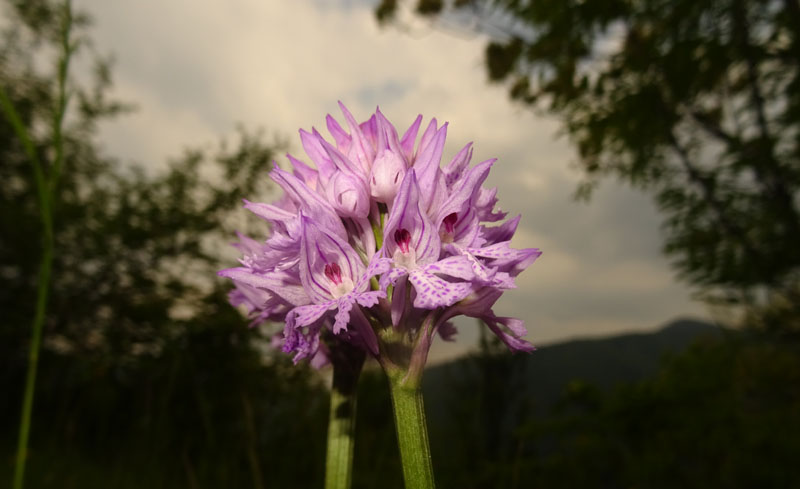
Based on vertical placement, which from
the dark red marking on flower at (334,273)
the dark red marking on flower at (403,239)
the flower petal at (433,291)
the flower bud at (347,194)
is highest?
the flower bud at (347,194)

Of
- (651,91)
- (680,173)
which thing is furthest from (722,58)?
(680,173)

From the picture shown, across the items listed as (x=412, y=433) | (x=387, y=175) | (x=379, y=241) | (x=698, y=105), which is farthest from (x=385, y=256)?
(x=698, y=105)

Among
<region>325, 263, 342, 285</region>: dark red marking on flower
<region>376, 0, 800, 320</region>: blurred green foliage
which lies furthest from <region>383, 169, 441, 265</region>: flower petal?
<region>376, 0, 800, 320</region>: blurred green foliage

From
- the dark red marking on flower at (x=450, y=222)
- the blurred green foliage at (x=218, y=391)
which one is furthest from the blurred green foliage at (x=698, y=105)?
the dark red marking on flower at (x=450, y=222)

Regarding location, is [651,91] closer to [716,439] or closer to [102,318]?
[716,439]

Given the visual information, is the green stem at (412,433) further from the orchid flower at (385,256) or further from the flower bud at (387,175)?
the flower bud at (387,175)

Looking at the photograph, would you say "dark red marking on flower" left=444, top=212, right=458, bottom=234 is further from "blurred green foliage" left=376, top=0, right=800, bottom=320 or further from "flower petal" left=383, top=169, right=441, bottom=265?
"blurred green foliage" left=376, top=0, right=800, bottom=320
